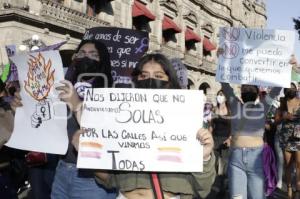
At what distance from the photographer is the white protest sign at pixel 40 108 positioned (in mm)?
3102

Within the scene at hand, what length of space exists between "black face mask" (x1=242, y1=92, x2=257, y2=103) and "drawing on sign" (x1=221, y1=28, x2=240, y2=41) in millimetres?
965

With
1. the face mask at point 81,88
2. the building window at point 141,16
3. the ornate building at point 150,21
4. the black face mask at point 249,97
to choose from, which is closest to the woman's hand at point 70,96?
the face mask at point 81,88

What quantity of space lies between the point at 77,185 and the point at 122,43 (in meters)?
3.25

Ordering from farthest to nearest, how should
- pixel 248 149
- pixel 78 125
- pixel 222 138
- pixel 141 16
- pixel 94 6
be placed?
pixel 141 16, pixel 94 6, pixel 222 138, pixel 248 149, pixel 78 125

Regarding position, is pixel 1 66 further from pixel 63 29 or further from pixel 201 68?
pixel 201 68

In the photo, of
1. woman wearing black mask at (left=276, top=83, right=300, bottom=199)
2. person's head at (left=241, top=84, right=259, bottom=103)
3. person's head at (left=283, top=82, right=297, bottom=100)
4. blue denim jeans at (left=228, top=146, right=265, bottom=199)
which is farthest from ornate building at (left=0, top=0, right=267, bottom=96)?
blue denim jeans at (left=228, top=146, right=265, bottom=199)

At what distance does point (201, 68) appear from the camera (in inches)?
1180

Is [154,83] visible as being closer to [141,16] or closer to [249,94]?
[249,94]

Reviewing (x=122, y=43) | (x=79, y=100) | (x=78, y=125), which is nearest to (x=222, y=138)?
(x=122, y=43)

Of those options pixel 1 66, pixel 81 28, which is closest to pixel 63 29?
pixel 81 28

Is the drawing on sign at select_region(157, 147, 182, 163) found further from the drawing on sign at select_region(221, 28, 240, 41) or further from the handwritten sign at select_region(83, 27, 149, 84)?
the drawing on sign at select_region(221, 28, 240, 41)

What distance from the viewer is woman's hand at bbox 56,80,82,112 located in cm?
292

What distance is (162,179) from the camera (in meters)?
2.62

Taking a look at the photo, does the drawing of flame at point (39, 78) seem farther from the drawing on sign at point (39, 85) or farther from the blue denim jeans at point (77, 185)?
the blue denim jeans at point (77, 185)
